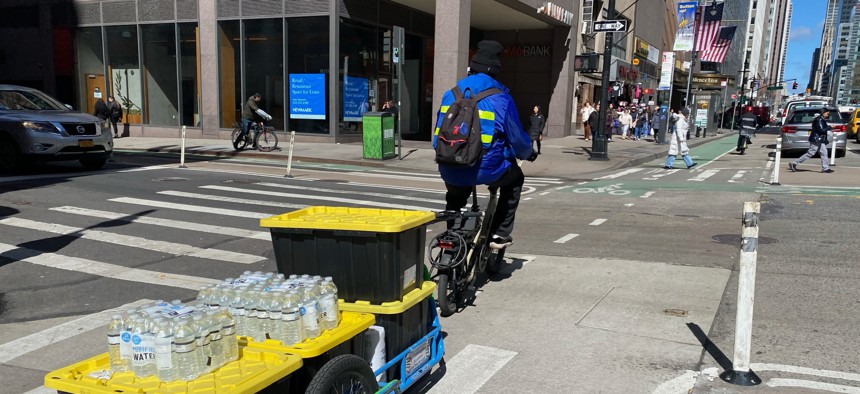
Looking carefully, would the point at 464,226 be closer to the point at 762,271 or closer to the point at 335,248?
the point at 335,248

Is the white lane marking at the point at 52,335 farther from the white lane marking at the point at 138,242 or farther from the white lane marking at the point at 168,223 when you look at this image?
the white lane marking at the point at 168,223

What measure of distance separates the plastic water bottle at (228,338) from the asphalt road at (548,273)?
1735mm

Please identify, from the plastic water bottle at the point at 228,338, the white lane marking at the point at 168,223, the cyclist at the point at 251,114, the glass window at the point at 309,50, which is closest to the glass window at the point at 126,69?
the glass window at the point at 309,50

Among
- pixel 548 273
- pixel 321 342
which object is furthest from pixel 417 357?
pixel 548 273

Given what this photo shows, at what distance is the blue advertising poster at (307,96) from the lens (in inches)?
898

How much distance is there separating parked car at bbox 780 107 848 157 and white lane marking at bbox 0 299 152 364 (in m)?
21.4

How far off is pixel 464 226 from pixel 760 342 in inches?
93.6

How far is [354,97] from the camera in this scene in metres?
23.7

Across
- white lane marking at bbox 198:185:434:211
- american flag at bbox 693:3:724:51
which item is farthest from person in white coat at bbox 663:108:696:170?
american flag at bbox 693:3:724:51

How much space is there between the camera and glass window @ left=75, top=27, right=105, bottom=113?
27391mm

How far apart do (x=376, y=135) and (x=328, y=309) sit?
15159 millimetres

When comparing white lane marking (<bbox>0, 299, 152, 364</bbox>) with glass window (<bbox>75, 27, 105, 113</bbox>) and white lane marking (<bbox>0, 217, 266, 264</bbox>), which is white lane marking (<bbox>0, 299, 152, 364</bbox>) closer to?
white lane marking (<bbox>0, 217, 266, 264</bbox>)

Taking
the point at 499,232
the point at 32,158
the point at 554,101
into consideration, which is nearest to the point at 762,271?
the point at 499,232

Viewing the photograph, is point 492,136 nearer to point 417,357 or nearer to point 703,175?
point 417,357
